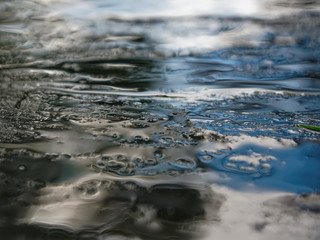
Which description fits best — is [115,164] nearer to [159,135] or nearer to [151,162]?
[151,162]

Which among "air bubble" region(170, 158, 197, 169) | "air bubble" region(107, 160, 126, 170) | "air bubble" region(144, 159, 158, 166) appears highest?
"air bubble" region(107, 160, 126, 170)

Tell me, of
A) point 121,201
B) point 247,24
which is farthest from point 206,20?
point 121,201

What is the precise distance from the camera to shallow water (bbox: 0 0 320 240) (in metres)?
0.95

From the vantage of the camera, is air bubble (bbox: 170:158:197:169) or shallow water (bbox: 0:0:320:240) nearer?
shallow water (bbox: 0:0:320:240)

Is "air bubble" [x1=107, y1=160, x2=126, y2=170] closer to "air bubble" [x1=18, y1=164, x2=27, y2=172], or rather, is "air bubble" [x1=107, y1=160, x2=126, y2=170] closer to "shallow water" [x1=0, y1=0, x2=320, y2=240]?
"shallow water" [x1=0, y1=0, x2=320, y2=240]

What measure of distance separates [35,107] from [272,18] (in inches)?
102

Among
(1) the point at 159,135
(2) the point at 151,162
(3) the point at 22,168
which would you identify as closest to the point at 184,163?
(2) the point at 151,162

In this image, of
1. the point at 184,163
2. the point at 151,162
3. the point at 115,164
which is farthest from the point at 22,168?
the point at 184,163

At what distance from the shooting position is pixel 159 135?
1.40m

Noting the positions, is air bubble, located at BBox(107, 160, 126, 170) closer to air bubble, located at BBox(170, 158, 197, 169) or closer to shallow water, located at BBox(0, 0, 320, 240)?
shallow water, located at BBox(0, 0, 320, 240)

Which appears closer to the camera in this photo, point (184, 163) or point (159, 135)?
point (184, 163)

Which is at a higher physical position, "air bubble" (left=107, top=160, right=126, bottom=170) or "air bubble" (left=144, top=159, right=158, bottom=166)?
"air bubble" (left=107, top=160, right=126, bottom=170)

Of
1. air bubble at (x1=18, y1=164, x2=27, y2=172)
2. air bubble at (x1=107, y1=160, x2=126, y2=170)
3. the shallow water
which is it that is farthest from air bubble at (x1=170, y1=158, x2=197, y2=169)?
air bubble at (x1=18, y1=164, x2=27, y2=172)

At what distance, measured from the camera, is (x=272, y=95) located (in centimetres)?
185
